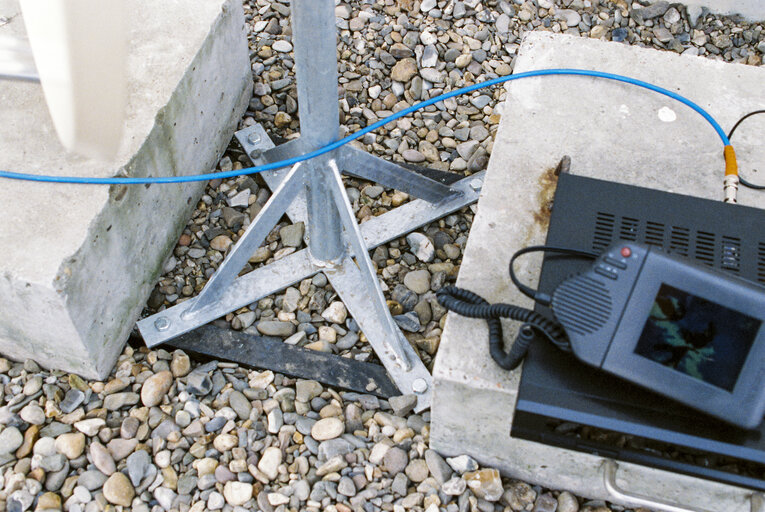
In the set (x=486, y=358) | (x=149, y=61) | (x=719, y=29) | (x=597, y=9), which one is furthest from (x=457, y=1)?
(x=486, y=358)

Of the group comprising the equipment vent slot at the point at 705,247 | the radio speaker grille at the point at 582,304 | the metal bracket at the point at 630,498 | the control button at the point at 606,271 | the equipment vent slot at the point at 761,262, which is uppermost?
the control button at the point at 606,271

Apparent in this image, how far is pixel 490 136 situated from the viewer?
8.54 ft

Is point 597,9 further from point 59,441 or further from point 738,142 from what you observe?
point 59,441

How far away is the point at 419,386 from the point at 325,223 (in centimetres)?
49

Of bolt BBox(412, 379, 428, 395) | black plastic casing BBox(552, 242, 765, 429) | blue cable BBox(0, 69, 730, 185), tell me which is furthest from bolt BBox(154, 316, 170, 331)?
black plastic casing BBox(552, 242, 765, 429)

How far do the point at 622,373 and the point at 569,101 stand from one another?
0.99 meters

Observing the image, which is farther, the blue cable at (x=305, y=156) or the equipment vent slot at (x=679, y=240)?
the blue cable at (x=305, y=156)

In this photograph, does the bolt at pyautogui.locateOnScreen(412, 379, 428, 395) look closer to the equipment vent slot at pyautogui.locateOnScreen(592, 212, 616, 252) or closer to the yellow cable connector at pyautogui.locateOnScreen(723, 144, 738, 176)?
the equipment vent slot at pyautogui.locateOnScreen(592, 212, 616, 252)

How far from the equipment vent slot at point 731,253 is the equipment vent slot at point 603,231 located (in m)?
0.23

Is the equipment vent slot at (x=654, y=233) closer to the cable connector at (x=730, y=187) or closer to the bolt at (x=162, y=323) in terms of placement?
the cable connector at (x=730, y=187)

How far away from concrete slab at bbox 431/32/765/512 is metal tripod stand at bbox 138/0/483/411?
0.96ft

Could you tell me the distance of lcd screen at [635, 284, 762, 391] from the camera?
1.30 m

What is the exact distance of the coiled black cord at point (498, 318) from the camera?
142 cm

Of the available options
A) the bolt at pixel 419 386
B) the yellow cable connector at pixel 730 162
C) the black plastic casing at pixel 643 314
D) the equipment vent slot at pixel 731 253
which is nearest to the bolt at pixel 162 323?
the bolt at pixel 419 386
